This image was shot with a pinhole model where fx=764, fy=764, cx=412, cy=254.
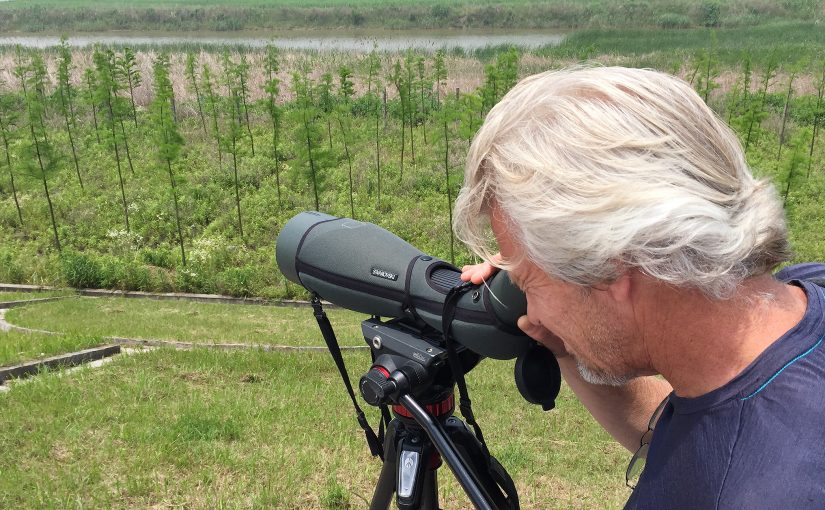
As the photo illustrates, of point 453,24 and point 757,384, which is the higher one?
point 757,384

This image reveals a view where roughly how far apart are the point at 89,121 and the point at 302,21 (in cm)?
3713

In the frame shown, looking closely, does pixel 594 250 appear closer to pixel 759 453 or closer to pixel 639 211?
pixel 639 211

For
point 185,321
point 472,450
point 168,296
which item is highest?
point 472,450

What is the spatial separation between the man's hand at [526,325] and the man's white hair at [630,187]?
0.73 feet

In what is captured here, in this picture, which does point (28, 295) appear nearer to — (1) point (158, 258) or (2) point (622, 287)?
(1) point (158, 258)

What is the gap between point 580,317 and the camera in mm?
1306

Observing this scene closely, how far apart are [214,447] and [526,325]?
2.40 metres

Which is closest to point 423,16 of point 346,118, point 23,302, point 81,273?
point 346,118

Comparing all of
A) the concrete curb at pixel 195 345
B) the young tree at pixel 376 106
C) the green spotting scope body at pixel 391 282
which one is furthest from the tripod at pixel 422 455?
the young tree at pixel 376 106

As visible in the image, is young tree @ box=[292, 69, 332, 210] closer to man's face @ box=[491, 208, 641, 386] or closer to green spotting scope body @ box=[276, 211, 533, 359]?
green spotting scope body @ box=[276, 211, 533, 359]

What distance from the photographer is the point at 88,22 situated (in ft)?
198

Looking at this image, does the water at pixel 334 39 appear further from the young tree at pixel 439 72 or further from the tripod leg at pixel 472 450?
the tripod leg at pixel 472 450

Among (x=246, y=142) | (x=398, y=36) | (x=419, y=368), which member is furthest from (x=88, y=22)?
(x=419, y=368)

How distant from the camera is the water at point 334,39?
44000mm
